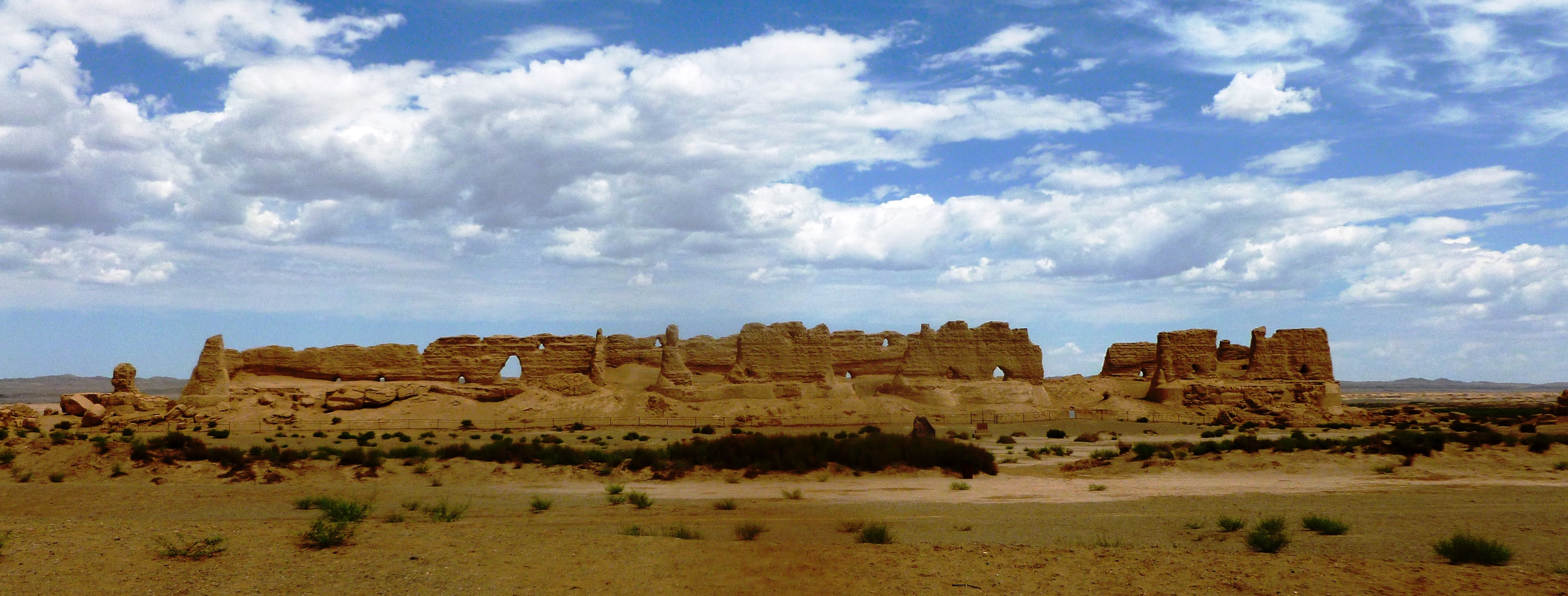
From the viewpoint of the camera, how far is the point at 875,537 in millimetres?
11031

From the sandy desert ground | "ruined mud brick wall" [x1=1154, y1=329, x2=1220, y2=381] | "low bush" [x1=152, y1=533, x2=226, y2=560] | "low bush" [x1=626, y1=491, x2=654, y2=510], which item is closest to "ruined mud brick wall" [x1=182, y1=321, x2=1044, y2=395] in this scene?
"ruined mud brick wall" [x1=1154, y1=329, x2=1220, y2=381]

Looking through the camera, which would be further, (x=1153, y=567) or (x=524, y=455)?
(x=524, y=455)

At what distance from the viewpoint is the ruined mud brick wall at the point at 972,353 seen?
1626 inches

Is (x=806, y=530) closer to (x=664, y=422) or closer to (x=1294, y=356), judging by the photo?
(x=664, y=422)

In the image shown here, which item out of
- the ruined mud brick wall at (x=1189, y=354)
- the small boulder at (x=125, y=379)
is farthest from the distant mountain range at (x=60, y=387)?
the ruined mud brick wall at (x=1189, y=354)

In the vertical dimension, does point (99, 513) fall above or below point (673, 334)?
below

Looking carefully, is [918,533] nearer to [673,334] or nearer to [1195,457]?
[1195,457]

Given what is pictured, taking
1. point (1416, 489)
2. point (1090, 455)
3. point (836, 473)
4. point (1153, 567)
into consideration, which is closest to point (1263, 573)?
point (1153, 567)

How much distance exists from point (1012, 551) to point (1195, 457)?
43.9ft

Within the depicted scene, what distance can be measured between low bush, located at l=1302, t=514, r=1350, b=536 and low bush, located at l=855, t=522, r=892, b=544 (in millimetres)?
5442

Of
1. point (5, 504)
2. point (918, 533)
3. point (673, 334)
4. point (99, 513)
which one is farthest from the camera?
point (673, 334)

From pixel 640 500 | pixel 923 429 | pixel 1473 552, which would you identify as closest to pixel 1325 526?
pixel 1473 552

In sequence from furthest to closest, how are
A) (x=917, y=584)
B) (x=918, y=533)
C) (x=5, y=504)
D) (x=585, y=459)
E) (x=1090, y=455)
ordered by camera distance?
1. (x=1090, y=455)
2. (x=585, y=459)
3. (x=5, y=504)
4. (x=918, y=533)
5. (x=917, y=584)

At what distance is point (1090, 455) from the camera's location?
77.6 feet
